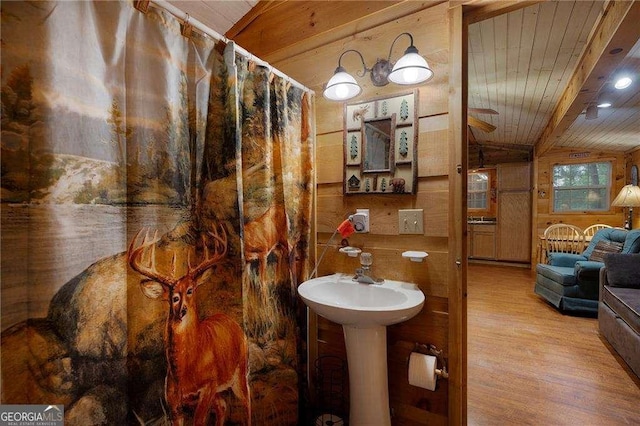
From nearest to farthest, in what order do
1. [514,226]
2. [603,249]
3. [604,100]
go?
[604,100]
[603,249]
[514,226]

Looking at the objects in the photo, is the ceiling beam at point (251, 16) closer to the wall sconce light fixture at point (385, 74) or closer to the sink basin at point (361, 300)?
the wall sconce light fixture at point (385, 74)

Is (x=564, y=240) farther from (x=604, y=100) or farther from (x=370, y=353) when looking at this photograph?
(x=370, y=353)

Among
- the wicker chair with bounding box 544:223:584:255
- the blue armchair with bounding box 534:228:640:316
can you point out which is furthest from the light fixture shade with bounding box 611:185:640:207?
the blue armchair with bounding box 534:228:640:316

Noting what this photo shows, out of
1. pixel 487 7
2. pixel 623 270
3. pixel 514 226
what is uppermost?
pixel 487 7

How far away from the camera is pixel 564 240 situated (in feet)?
15.0

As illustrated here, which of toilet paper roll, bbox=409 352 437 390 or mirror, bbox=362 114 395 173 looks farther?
mirror, bbox=362 114 395 173

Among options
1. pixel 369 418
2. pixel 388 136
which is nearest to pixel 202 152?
pixel 388 136

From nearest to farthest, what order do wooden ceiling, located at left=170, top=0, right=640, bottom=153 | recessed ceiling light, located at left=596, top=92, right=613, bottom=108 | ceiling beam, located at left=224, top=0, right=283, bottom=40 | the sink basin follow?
the sink basin → wooden ceiling, located at left=170, top=0, right=640, bottom=153 → ceiling beam, located at left=224, top=0, right=283, bottom=40 → recessed ceiling light, located at left=596, top=92, right=613, bottom=108

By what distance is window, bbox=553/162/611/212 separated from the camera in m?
5.41

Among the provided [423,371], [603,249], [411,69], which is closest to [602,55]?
[411,69]

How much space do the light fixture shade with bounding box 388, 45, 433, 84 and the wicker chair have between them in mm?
4454

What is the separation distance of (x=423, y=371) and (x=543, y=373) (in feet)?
5.21

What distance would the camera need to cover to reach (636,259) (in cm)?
267

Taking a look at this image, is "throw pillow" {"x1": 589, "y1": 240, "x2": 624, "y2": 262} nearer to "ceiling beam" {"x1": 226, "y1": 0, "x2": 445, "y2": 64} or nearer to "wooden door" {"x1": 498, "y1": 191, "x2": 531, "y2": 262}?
"wooden door" {"x1": 498, "y1": 191, "x2": 531, "y2": 262}
